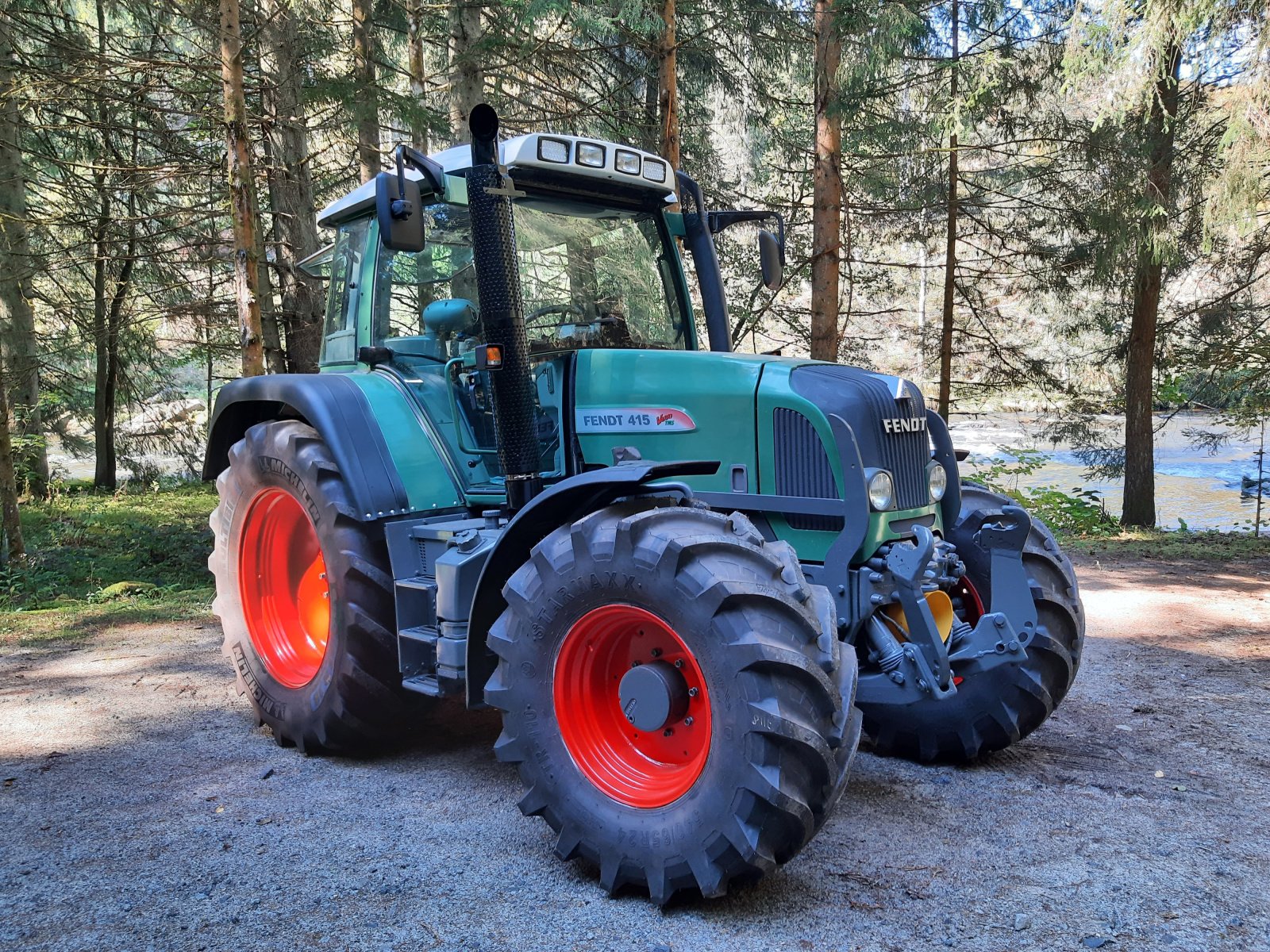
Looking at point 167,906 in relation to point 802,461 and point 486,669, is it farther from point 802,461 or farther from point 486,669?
point 802,461

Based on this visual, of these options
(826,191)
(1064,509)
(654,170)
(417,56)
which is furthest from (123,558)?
(1064,509)

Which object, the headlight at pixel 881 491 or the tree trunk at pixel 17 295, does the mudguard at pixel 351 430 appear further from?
the tree trunk at pixel 17 295

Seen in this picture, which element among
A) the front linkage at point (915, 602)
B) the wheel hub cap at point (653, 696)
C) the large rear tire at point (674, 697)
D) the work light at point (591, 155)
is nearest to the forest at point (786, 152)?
the work light at point (591, 155)

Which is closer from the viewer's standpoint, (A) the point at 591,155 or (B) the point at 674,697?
(B) the point at 674,697

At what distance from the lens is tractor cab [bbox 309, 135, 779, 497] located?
14.4 ft

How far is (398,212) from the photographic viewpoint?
3770 millimetres

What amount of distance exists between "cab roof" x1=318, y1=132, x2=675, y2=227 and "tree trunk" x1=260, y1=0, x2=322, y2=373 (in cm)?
704

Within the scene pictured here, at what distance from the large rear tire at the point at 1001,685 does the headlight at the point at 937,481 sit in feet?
0.65

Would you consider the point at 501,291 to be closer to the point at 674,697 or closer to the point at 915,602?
the point at 674,697

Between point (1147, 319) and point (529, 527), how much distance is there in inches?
443

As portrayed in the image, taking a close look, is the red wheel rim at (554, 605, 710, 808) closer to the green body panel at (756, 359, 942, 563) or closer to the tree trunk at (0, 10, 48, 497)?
the green body panel at (756, 359, 942, 563)

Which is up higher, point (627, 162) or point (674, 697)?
point (627, 162)

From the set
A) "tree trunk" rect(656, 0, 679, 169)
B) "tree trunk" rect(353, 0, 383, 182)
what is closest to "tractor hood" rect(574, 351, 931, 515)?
"tree trunk" rect(656, 0, 679, 169)

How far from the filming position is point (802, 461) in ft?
12.7
